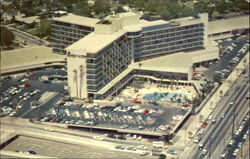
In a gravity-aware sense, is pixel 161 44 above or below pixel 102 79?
above

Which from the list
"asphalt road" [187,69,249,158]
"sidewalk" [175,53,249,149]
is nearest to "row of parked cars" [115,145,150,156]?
"sidewalk" [175,53,249,149]

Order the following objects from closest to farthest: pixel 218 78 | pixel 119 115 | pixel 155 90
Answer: pixel 119 115
pixel 155 90
pixel 218 78

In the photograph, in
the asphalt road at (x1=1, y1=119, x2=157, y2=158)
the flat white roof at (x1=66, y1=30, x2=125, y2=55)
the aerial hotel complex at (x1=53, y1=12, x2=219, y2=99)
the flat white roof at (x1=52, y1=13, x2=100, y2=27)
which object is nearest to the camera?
the asphalt road at (x1=1, y1=119, x2=157, y2=158)

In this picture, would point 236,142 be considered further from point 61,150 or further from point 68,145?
point 61,150

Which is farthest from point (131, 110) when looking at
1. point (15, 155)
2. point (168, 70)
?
point (15, 155)

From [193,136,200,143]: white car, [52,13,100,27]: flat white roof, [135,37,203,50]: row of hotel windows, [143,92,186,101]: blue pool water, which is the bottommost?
[193,136,200,143]: white car

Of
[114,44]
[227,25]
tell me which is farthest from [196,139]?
[227,25]

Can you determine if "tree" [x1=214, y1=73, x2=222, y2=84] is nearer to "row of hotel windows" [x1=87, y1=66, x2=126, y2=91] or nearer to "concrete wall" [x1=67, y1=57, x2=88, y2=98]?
"row of hotel windows" [x1=87, y1=66, x2=126, y2=91]

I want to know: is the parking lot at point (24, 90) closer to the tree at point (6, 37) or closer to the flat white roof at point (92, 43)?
the flat white roof at point (92, 43)
